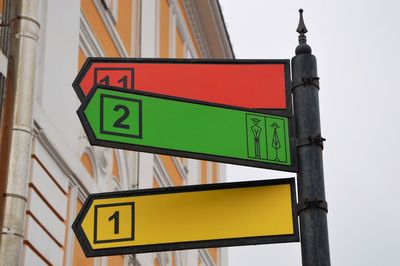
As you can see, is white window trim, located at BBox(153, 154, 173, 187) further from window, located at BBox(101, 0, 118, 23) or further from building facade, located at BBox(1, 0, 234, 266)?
window, located at BBox(101, 0, 118, 23)

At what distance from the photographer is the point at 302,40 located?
4641 millimetres

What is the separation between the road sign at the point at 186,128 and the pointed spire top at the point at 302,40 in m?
0.36

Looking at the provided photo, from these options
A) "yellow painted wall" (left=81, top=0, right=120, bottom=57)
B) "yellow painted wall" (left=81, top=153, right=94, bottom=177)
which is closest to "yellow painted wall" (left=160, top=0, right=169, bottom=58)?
"yellow painted wall" (left=81, top=0, right=120, bottom=57)

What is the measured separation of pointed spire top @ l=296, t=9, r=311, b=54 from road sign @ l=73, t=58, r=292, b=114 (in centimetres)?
11

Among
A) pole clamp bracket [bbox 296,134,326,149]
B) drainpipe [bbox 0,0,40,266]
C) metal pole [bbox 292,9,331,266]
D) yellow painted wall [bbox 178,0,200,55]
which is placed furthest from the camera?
yellow painted wall [bbox 178,0,200,55]

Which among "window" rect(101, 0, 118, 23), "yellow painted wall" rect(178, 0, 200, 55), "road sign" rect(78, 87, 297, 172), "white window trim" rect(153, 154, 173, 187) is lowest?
"road sign" rect(78, 87, 297, 172)

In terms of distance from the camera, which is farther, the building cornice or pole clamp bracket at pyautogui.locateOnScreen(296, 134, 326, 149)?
the building cornice

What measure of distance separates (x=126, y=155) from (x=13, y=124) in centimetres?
552

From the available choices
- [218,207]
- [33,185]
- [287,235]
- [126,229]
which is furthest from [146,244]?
[33,185]

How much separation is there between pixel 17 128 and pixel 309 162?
335 centimetres

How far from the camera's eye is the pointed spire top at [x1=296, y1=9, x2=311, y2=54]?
4.54 metres

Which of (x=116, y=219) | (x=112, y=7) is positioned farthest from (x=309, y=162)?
(x=112, y=7)

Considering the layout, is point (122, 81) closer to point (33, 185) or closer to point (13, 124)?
point (13, 124)

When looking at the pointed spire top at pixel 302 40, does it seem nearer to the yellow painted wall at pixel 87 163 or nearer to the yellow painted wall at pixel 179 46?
the yellow painted wall at pixel 87 163
